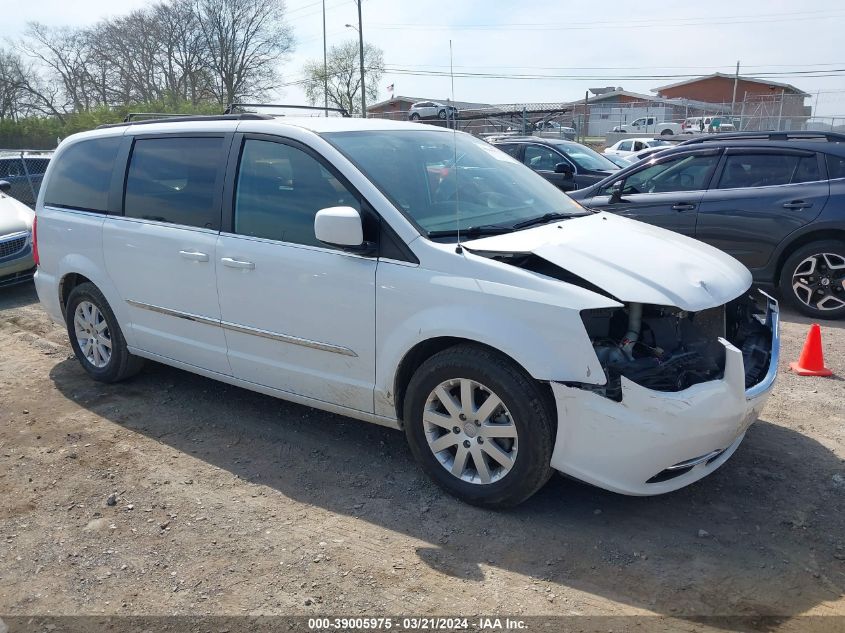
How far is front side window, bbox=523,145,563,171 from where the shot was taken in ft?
38.8

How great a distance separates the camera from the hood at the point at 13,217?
895cm

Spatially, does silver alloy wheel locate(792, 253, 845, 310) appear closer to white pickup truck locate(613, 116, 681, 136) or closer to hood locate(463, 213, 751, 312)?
hood locate(463, 213, 751, 312)

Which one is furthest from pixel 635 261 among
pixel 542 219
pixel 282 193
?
pixel 282 193

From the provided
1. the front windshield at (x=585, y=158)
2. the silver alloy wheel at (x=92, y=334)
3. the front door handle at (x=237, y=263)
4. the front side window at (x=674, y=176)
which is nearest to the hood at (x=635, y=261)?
the front door handle at (x=237, y=263)

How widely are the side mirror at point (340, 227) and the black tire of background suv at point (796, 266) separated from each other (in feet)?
16.6

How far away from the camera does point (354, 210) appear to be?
11.7ft

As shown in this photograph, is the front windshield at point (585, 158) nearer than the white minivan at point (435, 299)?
No

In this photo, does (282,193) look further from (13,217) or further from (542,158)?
(542,158)

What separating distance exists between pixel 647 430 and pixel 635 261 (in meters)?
0.87

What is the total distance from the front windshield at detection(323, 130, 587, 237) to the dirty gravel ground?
1.41 m

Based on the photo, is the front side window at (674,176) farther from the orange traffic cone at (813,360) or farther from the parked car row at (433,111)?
the orange traffic cone at (813,360)

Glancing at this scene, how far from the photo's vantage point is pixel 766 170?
283 inches

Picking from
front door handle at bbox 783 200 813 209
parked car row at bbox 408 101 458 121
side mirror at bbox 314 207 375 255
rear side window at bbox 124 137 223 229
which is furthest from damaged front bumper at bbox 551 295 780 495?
front door handle at bbox 783 200 813 209

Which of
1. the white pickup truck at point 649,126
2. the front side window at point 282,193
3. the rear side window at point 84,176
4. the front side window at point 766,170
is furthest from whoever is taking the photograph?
the white pickup truck at point 649,126
